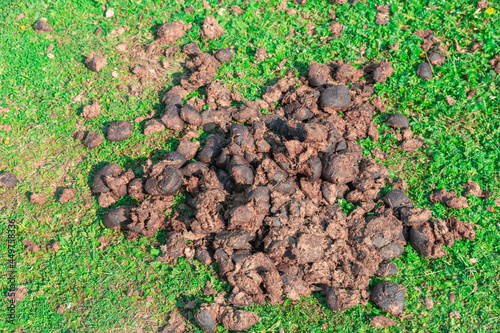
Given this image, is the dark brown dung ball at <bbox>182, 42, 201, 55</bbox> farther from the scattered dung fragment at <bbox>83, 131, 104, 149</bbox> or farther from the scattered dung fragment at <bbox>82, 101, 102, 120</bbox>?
the scattered dung fragment at <bbox>83, 131, 104, 149</bbox>

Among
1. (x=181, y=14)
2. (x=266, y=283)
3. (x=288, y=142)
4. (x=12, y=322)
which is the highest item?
(x=181, y=14)

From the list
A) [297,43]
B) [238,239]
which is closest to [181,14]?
[297,43]

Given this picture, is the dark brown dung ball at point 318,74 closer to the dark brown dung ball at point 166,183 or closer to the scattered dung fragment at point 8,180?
the dark brown dung ball at point 166,183

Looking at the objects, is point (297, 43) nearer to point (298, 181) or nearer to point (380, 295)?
point (298, 181)

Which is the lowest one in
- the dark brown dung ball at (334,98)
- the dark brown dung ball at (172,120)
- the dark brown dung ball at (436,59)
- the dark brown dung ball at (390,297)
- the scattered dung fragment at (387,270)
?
the dark brown dung ball at (390,297)

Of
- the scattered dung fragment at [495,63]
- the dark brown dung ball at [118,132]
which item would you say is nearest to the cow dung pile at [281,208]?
the dark brown dung ball at [118,132]

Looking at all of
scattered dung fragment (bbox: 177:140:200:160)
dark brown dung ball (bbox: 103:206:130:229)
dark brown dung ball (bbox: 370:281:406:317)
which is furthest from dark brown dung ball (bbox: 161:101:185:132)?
dark brown dung ball (bbox: 370:281:406:317)

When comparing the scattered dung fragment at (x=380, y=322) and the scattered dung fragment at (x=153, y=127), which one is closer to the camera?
the scattered dung fragment at (x=380, y=322)
